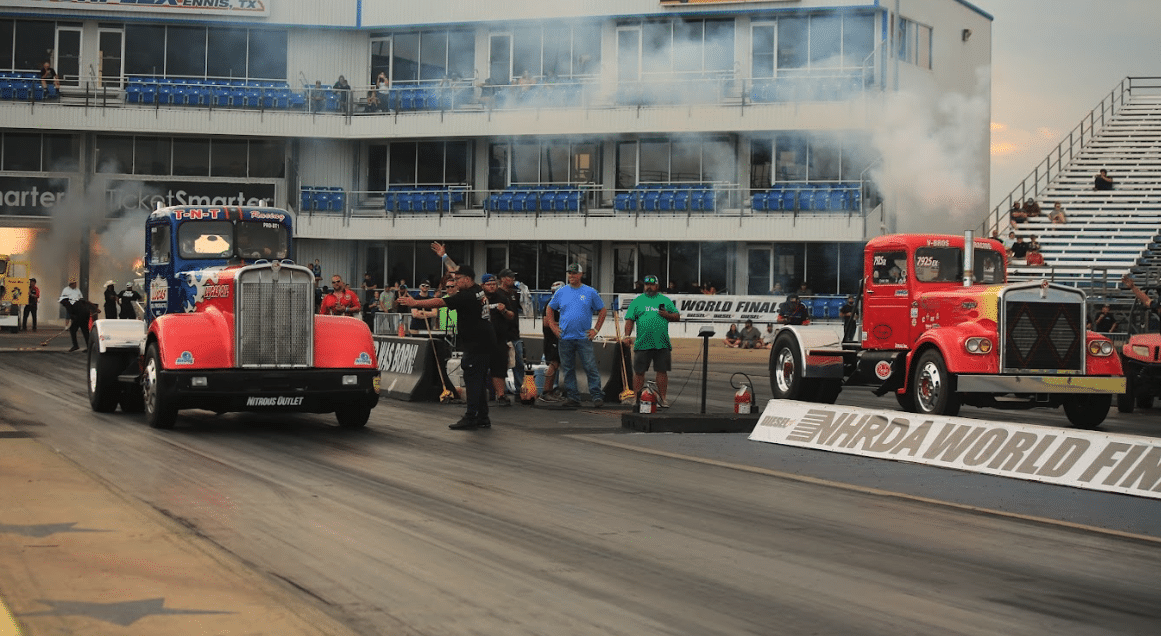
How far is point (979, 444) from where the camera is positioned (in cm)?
1319

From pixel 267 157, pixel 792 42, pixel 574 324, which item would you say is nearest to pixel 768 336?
pixel 792 42

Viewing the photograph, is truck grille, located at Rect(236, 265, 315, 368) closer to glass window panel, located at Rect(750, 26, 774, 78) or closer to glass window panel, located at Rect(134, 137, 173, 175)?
glass window panel, located at Rect(750, 26, 774, 78)

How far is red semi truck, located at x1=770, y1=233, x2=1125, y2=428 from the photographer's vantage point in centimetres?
1697

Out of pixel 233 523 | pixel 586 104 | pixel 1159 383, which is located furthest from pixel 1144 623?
pixel 586 104

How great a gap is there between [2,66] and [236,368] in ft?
134

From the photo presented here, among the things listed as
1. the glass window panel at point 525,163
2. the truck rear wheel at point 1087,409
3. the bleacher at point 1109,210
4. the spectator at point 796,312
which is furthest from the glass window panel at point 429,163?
the truck rear wheel at point 1087,409

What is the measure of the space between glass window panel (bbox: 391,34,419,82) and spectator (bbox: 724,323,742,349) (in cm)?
1745

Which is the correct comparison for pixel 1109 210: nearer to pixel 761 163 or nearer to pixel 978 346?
pixel 761 163

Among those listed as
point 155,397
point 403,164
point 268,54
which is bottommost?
point 155,397

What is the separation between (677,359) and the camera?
34.9 metres

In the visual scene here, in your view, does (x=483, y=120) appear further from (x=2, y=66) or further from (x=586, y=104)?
(x=2, y=66)

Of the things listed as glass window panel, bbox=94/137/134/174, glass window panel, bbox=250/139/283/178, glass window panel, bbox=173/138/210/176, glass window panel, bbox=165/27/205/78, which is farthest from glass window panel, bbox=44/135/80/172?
glass window panel, bbox=250/139/283/178

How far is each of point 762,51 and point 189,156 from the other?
848 inches

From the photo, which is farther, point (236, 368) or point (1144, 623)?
point (236, 368)
